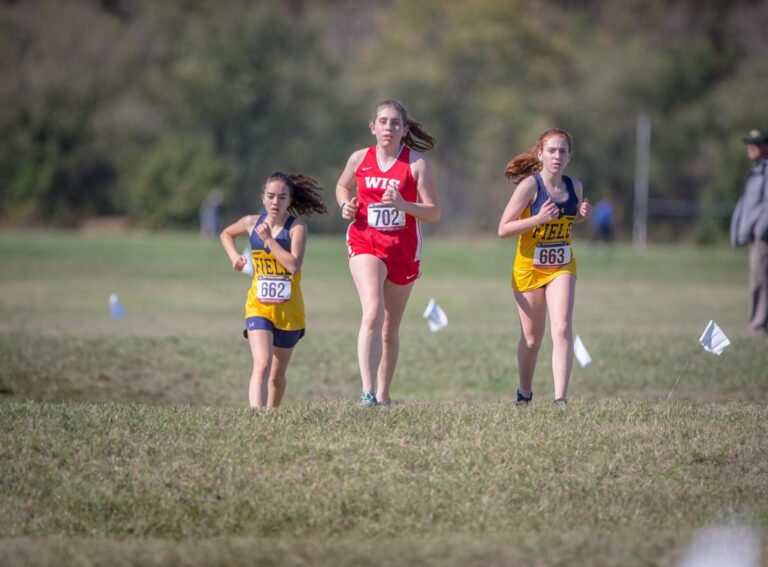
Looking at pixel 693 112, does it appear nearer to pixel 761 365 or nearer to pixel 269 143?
pixel 269 143

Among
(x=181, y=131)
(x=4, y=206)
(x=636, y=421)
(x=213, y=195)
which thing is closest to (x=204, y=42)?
(x=181, y=131)

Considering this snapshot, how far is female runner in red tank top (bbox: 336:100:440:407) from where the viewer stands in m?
9.03

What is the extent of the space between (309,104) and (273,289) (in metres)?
64.7

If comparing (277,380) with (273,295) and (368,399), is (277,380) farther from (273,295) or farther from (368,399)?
(368,399)

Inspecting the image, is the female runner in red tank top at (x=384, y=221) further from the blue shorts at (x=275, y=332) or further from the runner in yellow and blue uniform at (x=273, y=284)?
the blue shorts at (x=275, y=332)

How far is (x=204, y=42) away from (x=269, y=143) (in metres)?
7.17

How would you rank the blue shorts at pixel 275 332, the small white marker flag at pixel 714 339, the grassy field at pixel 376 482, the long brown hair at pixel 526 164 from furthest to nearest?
the small white marker flag at pixel 714 339 < the long brown hair at pixel 526 164 < the blue shorts at pixel 275 332 < the grassy field at pixel 376 482

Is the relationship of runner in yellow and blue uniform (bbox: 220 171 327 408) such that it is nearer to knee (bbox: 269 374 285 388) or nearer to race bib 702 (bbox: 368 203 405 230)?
knee (bbox: 269 374 285 388)

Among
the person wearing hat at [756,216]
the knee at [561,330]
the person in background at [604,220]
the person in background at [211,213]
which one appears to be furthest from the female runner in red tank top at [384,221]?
the person in background at [211,213]

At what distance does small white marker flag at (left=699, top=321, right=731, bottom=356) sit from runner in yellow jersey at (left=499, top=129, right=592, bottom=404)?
130cm

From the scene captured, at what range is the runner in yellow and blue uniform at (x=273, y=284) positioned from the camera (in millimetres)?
9391

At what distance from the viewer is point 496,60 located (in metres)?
74.3

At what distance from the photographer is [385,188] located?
9180 millimetres

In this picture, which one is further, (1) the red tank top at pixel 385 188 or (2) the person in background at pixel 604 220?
(2) the person in background at pixel 604 220
